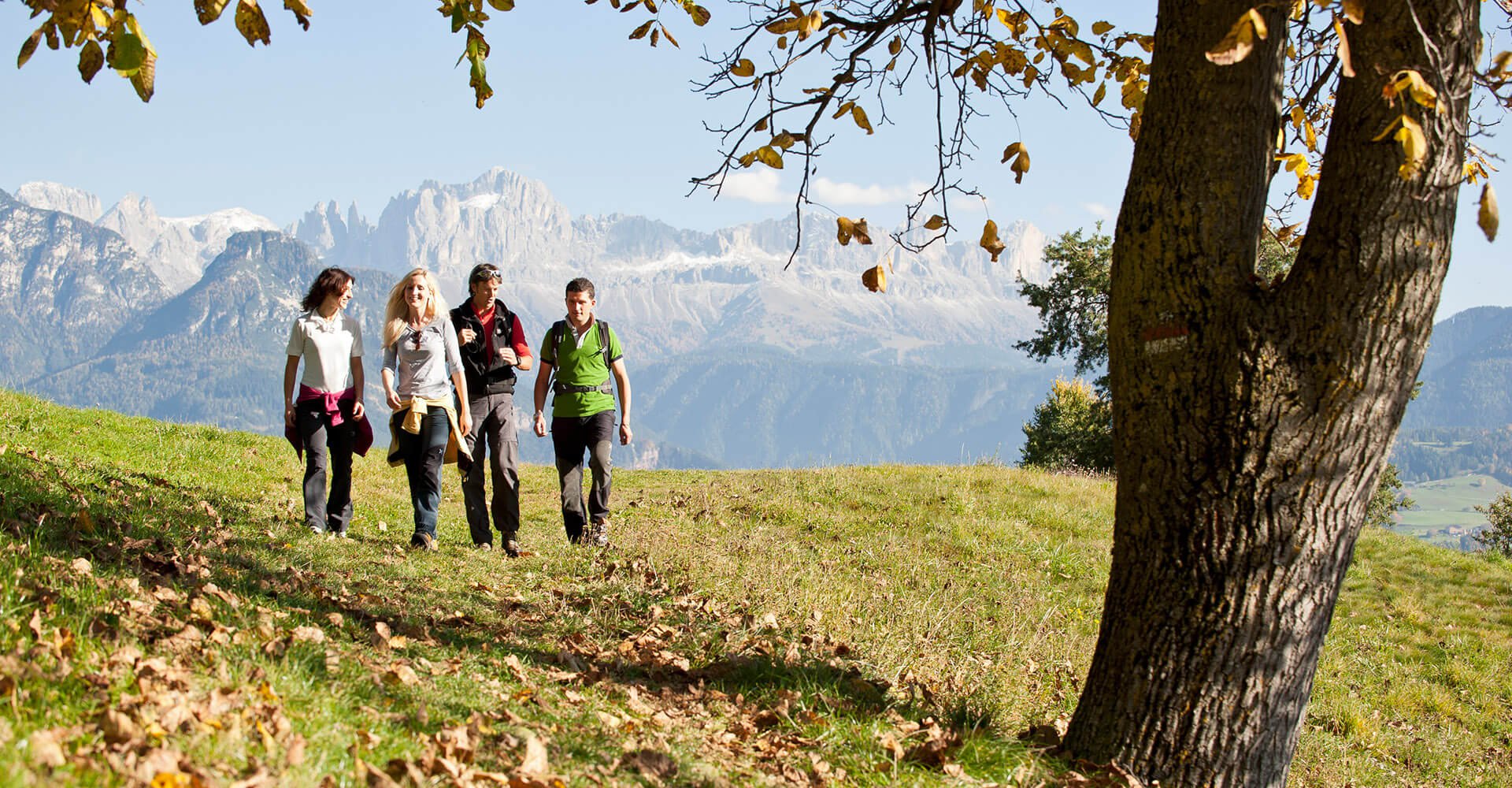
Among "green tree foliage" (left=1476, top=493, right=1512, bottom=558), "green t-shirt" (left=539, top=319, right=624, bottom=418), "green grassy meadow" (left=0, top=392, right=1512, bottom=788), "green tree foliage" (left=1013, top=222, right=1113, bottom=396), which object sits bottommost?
"green tree foliage" (left=1476, top=493, right=1512, bottom=558)

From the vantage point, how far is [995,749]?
14.5ft

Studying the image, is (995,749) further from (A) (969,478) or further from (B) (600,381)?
(A) (969,478)

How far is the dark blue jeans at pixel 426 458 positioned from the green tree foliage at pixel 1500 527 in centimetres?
5363

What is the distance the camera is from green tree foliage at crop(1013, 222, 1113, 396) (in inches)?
1770

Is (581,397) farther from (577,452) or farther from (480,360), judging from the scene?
(480,360)

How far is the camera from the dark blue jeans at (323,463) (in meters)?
8.59

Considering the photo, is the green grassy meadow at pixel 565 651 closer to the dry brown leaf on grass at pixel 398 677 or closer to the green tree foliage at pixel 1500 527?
the dry brown leaf on grass at pixel 398 677

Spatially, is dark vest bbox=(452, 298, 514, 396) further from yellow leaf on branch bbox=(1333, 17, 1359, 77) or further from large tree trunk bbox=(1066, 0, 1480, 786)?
yellow leaf on branch bbox=(1333, 17, 1359, 77)

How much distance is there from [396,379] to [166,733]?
19.7ft

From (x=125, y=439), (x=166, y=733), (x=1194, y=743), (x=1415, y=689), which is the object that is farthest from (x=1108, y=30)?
(x=125, y=439)

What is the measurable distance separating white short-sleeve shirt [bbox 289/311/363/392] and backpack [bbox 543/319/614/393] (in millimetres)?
1701

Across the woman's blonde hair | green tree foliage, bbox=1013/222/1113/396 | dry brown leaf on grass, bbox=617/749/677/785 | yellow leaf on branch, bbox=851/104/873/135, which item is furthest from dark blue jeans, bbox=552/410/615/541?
green tree foliage, bbox=1013/222/1113/396

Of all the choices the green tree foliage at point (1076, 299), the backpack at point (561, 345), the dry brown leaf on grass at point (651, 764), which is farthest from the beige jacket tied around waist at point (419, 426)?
the green tree foliage at point (1076, 299)

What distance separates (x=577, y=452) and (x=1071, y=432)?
135 feet
